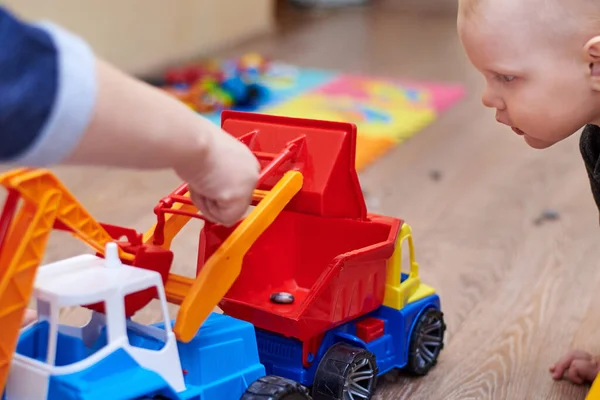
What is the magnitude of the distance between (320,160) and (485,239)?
636mm

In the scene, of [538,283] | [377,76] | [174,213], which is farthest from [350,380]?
[377,76]

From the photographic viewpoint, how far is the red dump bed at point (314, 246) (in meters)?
0.83

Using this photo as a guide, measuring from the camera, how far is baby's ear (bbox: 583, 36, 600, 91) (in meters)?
0.77

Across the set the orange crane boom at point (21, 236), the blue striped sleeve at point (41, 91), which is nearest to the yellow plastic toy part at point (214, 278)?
the orange crane boom at point (21, 236)

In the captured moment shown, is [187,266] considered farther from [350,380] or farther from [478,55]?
[478,55]

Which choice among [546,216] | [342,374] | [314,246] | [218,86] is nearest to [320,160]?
[314,246]

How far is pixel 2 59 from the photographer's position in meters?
0.47

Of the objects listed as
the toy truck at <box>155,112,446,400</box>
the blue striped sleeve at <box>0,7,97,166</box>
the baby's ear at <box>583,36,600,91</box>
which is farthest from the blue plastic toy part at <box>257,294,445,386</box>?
the blue striped sleeve at <box>0,7,97,166</box>

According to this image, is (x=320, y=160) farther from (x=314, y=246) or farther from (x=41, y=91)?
(x=41, y=91)

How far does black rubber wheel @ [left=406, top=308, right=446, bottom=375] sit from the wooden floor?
2 centimetres

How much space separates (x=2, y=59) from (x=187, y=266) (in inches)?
31.2

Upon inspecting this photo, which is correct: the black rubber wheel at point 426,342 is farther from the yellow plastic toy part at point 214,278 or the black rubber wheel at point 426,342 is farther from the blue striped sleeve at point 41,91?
the blue striped sleeve at point 41,91

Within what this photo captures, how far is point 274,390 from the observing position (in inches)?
29.0

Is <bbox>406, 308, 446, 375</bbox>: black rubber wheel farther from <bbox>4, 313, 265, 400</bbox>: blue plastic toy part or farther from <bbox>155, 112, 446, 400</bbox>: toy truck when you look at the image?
<bbox>4, 313, 265, 400</bbox>: blue plastic toy part
